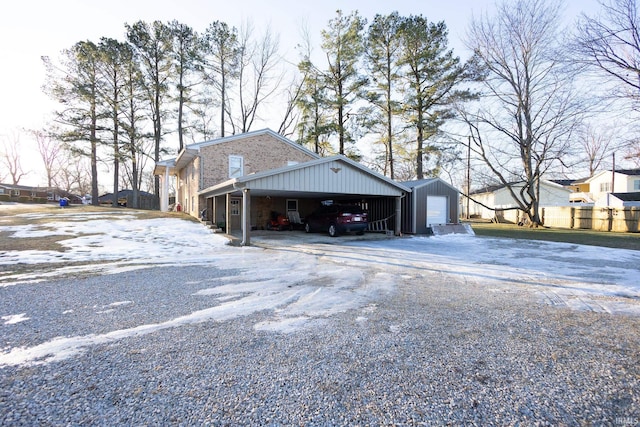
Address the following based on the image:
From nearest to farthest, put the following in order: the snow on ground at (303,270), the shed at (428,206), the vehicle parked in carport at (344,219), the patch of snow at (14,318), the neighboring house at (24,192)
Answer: the patch of snow at (14,318)
the snow on ground at (303,270)
the vehicle parked in carport at (344,219)
the shed at (428,206)
the neighboring house at (24,192)

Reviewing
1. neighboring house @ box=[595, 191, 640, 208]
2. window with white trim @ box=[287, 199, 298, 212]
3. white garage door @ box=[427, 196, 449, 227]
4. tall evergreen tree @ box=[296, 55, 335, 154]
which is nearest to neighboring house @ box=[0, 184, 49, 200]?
tall evergreen tree @ box=[296, 55, 335, 154]

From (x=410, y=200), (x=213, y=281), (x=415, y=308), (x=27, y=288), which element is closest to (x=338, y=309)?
(x=415, y=308)

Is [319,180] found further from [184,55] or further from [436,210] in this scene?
[184,55]

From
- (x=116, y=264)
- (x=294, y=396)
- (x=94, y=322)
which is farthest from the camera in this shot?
(x=116, y=264)

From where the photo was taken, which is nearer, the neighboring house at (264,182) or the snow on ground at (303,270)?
the snow on ground at (303,270)

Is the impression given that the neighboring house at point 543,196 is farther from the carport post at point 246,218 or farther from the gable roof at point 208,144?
the carport post at point 246,218

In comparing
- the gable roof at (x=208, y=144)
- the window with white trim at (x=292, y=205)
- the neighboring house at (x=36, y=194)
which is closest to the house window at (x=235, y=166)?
the gable roof at (x=208, y=144)

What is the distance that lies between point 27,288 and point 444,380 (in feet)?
20.2

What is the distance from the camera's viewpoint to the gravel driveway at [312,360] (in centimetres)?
207

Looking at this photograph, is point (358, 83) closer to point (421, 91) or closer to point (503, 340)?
point (421, 91)

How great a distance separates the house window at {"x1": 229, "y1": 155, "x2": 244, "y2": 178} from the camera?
52.6ft

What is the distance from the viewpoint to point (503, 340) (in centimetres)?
318

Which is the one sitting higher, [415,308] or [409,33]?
[409,33]

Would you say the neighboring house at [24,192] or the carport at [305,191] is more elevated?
the neighboring house at [24,192]
